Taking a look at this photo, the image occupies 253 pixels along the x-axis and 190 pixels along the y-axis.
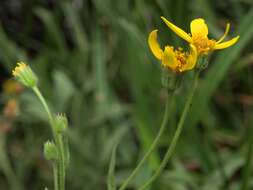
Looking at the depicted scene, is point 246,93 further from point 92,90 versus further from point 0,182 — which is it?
point 0,182

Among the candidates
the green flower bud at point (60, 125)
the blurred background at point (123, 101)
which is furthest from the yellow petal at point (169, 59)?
the blurred background at point (123, 101)

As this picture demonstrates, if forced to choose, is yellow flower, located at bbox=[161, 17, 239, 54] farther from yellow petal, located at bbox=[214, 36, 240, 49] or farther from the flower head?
the flower head

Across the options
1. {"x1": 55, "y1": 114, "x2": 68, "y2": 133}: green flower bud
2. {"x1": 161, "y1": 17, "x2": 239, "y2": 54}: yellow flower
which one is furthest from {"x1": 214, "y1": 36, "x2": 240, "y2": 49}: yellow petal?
{"x1": 55, "y1": 114, "x2": 68, "y2": 133}: green flower bud

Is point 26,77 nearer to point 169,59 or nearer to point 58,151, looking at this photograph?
point 58,151

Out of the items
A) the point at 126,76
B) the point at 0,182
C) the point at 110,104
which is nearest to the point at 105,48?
the point at 126,76

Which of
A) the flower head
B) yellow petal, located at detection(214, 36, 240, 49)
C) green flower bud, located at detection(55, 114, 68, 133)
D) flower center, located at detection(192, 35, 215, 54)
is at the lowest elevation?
yellow petal, located at detection(214, 36, 240, 49)

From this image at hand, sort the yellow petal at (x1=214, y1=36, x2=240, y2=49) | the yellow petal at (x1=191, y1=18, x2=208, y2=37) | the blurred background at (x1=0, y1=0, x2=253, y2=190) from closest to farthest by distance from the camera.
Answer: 1. the yellow petal at (x1=214, y1=36, x2=240, y2=49)
2. the yellow petal at (x1=191, y1=18, x2=208, y2=37)
3. the blurred background at (x1=0, y1=0, x2=253, y2=190)
